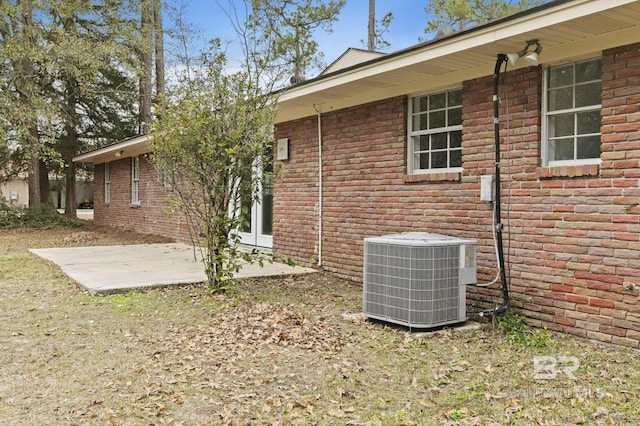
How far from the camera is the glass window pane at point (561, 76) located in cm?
493

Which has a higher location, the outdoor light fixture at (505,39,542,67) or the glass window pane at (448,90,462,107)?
the outdoor light fixture at (505,39,542,67)

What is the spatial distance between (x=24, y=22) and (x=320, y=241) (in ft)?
47.4

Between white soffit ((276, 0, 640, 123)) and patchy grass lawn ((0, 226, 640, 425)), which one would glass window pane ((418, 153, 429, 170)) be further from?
patchy grass lawn ((0, 226, 640, 425))

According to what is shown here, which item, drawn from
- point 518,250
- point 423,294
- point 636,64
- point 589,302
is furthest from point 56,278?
point 636,64

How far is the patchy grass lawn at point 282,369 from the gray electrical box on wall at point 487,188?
48.3 inches

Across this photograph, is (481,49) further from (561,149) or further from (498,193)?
(498,193)

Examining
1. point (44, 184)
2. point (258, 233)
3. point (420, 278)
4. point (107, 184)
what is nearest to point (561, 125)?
point (420, 278)

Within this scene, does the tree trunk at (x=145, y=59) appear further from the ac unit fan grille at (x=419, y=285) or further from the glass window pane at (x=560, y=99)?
the glass window pane at (x=560, y=99)

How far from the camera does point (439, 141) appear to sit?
20.7 feet

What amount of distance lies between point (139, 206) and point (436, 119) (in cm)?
1129

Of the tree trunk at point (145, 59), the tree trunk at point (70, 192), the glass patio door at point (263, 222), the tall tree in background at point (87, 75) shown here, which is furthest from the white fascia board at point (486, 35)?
the tree trunk at point (70, 192)

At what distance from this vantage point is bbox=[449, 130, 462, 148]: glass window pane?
19.8 ft

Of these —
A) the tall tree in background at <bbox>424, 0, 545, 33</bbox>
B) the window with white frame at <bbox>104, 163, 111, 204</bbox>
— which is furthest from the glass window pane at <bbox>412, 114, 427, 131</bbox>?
the tall tree in background at <bbox>424, 0, 545, 33</bbox>

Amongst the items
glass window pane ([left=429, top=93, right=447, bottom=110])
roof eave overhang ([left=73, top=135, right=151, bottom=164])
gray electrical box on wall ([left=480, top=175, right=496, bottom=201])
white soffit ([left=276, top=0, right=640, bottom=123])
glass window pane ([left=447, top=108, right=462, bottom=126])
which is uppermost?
white soffit ([left=276, top=0, right=640, bottom=123])
